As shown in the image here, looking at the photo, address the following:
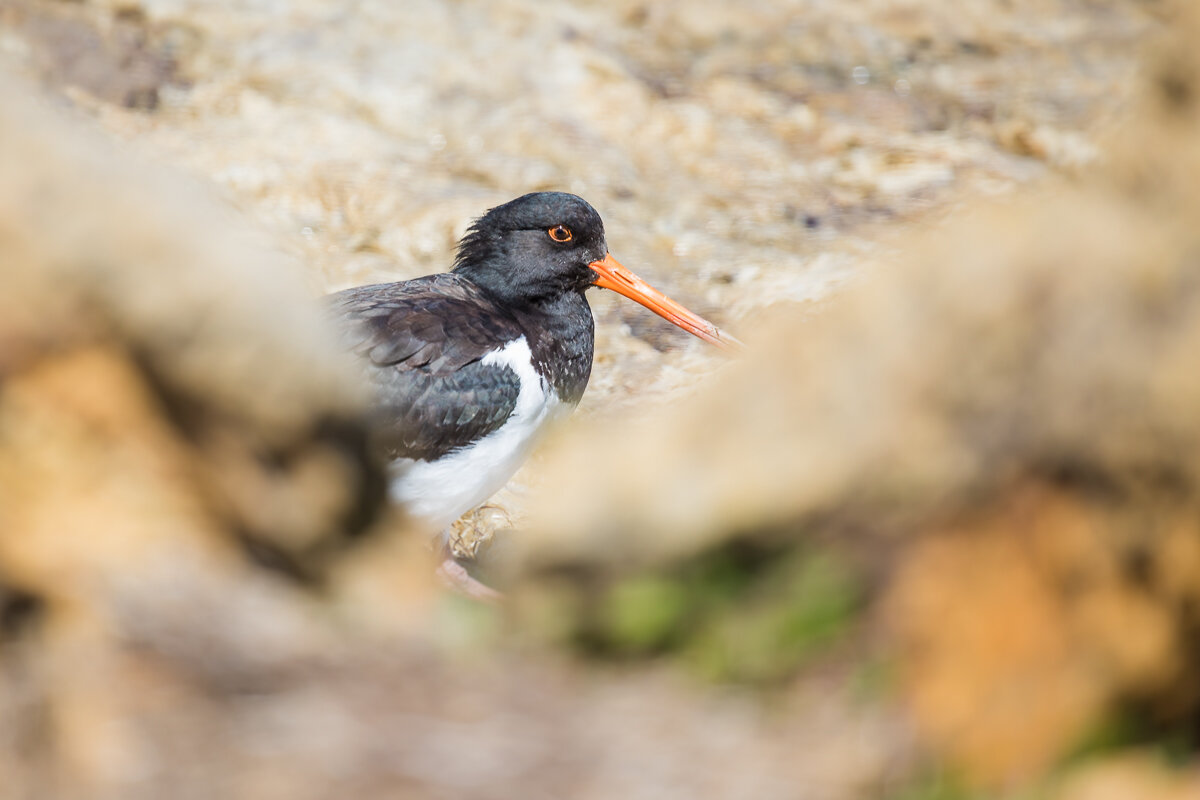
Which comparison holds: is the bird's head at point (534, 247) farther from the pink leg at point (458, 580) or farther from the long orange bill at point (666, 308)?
the pink leg at point (458, 580)

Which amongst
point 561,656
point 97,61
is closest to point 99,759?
point 561,656

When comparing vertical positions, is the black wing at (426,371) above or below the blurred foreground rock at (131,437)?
below

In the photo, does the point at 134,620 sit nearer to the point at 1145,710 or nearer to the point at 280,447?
the point at 280,447

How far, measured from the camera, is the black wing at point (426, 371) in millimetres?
4699

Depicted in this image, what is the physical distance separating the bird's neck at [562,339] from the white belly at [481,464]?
10cm

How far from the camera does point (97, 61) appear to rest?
7902 millimetres

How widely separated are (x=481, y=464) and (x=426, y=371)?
0.44m

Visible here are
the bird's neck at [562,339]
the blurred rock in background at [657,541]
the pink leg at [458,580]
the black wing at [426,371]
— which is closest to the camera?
the blurred rock in background at [657,541]

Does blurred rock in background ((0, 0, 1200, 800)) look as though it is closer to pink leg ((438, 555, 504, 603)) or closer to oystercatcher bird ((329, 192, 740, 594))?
pink leg ((438, 555, 504, 603))

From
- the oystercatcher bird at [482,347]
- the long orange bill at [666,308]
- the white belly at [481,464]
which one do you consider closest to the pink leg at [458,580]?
the oystercatcher bird at [482,347]

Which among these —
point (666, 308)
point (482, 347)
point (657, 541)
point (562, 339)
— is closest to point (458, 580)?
point (482, 347)

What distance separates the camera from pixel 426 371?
15.8 ft

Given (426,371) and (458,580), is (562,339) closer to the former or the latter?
(426,371)

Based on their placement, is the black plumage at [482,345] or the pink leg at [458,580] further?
the black plumage at [482,345]
